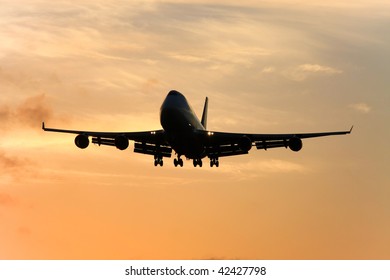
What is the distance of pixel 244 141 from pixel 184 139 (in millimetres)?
7609

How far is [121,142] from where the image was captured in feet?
355

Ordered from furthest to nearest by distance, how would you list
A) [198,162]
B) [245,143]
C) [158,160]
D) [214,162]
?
1. [214,162]
2. [158,160]
3. [198,162]
4. [245,143]

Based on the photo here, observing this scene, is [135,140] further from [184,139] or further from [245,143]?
[245,143]

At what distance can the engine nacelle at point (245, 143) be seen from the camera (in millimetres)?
107625

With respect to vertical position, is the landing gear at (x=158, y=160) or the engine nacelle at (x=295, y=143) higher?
the landing gear at (x=158, y=160)

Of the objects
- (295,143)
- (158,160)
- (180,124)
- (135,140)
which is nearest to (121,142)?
(135,140)

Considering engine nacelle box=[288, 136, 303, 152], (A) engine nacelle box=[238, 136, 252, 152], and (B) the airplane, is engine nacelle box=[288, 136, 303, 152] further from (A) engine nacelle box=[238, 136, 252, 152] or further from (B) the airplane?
(A) engine nacelle box=[238, 136, 252, 152]

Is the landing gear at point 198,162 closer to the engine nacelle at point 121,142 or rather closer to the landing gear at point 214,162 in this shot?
the landing gear at point 214,162

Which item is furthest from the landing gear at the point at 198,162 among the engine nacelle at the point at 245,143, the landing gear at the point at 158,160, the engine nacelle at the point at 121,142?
the engine nacelle at the point at 121,142

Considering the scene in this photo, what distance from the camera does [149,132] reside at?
109 metres

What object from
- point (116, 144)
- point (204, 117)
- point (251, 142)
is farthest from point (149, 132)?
point (204, 117)
